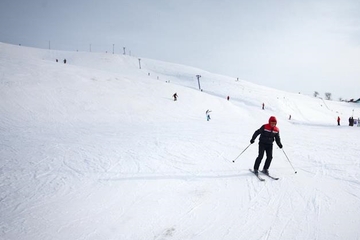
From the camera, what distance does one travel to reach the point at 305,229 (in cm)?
365

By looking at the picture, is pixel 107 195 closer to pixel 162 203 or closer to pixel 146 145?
pixel 162 203

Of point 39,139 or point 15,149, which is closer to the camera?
point 15,149

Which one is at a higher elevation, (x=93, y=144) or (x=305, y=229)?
(x=93, y=144)

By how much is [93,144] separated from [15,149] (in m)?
2.96

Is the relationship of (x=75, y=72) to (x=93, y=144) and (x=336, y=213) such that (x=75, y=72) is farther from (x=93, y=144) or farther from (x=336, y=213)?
(x=336, y=213)

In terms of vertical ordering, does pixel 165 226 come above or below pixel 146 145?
below

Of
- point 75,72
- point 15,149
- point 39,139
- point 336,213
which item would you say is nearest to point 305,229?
point 336,213

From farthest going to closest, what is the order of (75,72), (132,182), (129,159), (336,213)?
(75,72), (129,159), (132,182), (336,213)

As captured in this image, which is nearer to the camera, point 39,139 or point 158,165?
point 158,165

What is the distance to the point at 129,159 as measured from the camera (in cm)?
718

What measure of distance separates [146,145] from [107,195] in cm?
440

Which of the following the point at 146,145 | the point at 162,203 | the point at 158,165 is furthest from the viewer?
the point at 146,145

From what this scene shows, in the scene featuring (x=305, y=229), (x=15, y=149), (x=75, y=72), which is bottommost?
(x=305, y=229)

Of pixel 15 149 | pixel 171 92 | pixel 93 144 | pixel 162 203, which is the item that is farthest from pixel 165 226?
pixel 171 92
